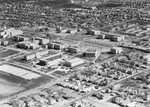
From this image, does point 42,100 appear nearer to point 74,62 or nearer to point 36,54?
point 74,62

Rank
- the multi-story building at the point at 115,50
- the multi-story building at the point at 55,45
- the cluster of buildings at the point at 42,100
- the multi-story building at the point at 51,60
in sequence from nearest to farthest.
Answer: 1. the cluster of buildings at the point at 42,100
2. the multi-story building at the point at 51,60
3. the multi-story building at the point at 115,50
4. the multi-story building at the point at 55,45

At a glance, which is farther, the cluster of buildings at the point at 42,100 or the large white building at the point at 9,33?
the large white building at the point at 9,33

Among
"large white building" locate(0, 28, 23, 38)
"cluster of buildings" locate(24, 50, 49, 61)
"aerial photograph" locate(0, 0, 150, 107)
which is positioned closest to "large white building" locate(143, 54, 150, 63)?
"aerial photograph" locate(0, 0, 150, 107)

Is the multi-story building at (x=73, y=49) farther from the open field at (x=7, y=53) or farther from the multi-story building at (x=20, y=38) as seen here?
the multi-story building at (x=20, y=38)

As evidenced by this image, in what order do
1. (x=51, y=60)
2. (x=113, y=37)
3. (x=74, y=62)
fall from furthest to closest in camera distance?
1. (x=113, y=37)
2. (x=51, y=60)
3. (x=74, y=62)

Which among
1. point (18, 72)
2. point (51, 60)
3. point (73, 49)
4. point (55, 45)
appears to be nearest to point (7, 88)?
point (18, 72)

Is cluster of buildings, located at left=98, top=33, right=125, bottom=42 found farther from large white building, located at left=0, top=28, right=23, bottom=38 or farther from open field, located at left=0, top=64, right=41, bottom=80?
open field, located at left=0, top=64, right=41, bottom=80

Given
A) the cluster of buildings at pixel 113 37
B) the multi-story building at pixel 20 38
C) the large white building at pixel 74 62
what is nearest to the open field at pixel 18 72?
the large white building at pixel 74 62

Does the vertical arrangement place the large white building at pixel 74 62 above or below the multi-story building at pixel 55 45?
below
